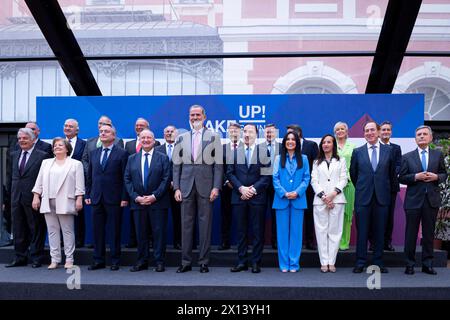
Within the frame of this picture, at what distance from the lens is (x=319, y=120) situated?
6.41 meters

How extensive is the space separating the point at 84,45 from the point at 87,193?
320 centimetres

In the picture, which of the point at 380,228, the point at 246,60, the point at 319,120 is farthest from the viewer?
the point at 246,60

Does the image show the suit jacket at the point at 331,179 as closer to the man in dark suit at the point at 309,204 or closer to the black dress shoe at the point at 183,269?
the man in dark suit at the point at 309,204

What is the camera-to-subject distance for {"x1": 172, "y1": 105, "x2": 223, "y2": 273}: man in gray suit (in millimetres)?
5219

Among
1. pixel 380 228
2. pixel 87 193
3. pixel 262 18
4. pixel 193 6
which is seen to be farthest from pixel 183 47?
pixel 380 228

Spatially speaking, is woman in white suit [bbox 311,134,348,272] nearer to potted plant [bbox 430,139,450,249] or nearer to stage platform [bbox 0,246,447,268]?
stage platform [bbox 0,246,447,268]

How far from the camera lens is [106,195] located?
536 cm

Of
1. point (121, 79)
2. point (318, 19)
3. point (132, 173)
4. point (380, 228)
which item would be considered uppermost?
point (318, 19)

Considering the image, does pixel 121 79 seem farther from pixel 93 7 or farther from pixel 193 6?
pixel 193 6

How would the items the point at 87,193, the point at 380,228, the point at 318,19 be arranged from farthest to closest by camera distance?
the point at 318,19 < the point at 87,193 < the point at 380,228

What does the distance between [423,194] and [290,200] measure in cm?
139

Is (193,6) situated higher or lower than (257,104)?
higher

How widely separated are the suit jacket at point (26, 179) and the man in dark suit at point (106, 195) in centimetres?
71

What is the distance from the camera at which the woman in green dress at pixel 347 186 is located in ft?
18.9
